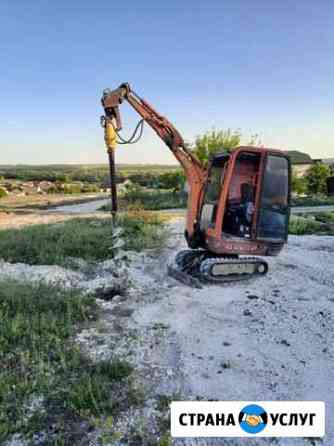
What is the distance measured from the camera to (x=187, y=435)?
8.11ft

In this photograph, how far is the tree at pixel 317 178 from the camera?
93.7ft

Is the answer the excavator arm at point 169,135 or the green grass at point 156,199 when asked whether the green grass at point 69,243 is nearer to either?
the excavator arm at point 169,135

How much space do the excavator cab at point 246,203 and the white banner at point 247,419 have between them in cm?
330

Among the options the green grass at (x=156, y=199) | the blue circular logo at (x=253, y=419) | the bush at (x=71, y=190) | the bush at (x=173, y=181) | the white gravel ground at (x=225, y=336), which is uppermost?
the bush at (x=173, y=181)

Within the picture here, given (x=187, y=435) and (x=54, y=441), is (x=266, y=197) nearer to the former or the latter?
(x=187, y=435)

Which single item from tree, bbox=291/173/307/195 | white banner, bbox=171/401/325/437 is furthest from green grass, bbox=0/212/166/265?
tree, bbox=291/173/307/195

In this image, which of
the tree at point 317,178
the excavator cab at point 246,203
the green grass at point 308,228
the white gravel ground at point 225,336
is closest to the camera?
the white gravel ground at point 225,336

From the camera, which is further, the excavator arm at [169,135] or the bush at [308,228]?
the bush at [308,228]

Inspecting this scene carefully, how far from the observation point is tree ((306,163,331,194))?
2856cm

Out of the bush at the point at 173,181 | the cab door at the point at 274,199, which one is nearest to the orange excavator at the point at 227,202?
the cab door at the point at 274,199

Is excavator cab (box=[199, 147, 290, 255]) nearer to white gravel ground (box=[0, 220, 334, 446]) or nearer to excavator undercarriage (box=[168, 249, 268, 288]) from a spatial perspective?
excavator undercarriage (box=[168, 249, 268, 288])

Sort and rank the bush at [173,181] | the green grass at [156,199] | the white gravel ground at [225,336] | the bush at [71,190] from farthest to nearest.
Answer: the bush at [71,190], the bush at [173,181], the green grass at [156,199], the white gravel ground at [225,336]

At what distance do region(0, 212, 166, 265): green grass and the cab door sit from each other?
10.5 feet

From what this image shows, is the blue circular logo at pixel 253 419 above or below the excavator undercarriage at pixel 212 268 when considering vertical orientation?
below
